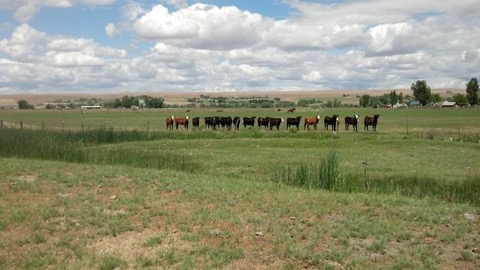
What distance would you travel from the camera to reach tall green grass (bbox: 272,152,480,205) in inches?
562

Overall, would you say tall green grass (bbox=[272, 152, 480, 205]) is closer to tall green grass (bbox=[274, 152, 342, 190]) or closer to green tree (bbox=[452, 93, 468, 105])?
tall green grass (bbox=[274, 152, 342, 190])

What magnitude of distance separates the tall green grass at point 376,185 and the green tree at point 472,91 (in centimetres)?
12581

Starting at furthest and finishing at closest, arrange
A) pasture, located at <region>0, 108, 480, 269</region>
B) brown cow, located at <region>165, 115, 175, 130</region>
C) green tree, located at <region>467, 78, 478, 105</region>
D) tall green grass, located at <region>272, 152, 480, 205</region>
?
green tree, located at <region>467, 78, 478, 105</region>
brown cow, located at <region>165, 115, 175, 130</region>
tall green grass, located at <region>272, 152, 480, 205</region>
pasture, located at <region>0, 108, 480, 269</region>

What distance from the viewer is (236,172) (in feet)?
65.3

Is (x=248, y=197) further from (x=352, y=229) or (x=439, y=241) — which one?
(x=439, y=241)

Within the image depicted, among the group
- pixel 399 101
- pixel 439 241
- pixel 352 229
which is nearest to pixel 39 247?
pixel 352 229

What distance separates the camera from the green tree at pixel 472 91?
130 metres

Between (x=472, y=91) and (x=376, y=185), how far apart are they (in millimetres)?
129939

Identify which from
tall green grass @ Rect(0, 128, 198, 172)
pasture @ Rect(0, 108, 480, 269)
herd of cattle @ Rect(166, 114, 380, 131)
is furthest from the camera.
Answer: herd of cattle @ Rect(166, 114, 380, 131)

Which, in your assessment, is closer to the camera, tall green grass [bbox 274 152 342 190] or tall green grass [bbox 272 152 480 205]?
tall green grass [bbox 272 152 480 205]

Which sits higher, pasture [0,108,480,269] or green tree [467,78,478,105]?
green tree [467,78,478,105]

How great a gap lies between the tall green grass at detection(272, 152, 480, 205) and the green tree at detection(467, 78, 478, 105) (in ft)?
413

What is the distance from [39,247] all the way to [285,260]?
4595mm

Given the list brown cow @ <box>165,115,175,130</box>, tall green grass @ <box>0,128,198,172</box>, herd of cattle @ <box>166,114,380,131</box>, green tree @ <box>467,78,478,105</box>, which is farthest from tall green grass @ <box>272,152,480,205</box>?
green tree @ <box>467,78,478,105</box>
